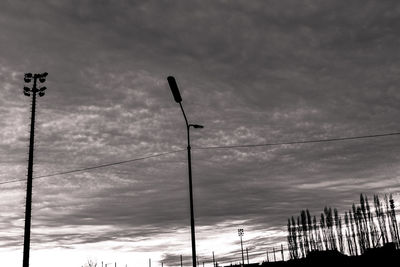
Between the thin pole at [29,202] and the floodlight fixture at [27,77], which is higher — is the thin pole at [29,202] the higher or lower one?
the lower one

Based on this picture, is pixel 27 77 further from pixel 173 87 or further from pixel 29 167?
pixel 173 87

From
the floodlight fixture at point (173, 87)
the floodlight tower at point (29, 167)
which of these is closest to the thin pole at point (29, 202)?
the floodlight tower at point (29, 167)

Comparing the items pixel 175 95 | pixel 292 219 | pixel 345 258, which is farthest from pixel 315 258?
pixel 292 219

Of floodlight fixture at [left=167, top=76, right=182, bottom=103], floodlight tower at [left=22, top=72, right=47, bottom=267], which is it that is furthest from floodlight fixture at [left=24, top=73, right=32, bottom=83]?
floodlight fixture at [left=167, top=76, right=182, bottom=103]

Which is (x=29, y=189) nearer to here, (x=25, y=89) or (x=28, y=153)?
(x=28, y=153)

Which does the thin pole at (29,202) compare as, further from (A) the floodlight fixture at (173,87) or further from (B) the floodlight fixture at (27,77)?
(A) the floodlight fixture at (173,87)

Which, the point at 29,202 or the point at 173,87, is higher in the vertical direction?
the point at 173,87

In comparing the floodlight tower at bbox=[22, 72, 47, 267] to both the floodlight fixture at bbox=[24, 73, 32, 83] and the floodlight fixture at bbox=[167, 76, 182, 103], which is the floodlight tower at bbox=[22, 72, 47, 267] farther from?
the floodlight fixture at bbox=[167, 76, 182, 103]

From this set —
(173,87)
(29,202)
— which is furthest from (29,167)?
(173,87)

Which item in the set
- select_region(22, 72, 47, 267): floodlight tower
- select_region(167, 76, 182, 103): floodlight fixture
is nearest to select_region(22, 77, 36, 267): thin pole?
select_region(22, 72, 47, 267): floodlight tower

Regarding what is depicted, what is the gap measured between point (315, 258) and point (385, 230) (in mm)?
58484

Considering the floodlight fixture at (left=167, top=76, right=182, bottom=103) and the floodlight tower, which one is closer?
the floodlight fixture at (left=167, top=76, right=182, bottom=103)

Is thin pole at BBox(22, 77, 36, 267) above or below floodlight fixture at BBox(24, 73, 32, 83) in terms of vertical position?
below

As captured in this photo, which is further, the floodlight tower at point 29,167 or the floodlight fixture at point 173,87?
the floodlight tower at point 29,167
